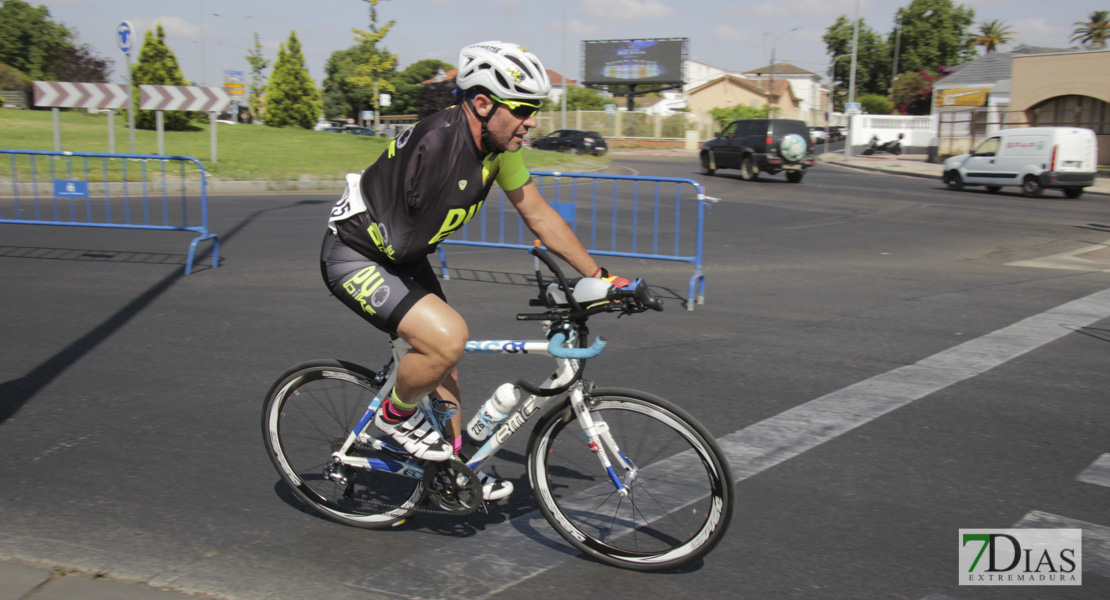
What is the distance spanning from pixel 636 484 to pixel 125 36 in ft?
58.7

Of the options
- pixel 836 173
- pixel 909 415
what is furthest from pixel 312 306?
pixel 836 173

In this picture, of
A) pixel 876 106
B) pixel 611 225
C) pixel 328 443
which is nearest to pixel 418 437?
pixel 328 443

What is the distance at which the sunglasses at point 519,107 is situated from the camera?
3.15m

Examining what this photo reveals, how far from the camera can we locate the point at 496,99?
10.3 feet

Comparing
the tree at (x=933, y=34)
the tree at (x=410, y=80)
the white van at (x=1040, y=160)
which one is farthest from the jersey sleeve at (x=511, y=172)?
the tree at (x=933, y=34)

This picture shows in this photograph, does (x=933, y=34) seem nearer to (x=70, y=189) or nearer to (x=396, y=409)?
(x=70, y=189)

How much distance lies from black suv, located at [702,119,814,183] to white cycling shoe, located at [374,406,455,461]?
24490 mm

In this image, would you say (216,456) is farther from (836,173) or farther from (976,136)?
(976,136)

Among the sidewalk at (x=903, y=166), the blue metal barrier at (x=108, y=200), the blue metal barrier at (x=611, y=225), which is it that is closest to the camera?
the blue metal barrier at (x=611, y=225)

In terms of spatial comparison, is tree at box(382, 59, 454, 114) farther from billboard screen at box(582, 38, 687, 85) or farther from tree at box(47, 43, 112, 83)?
tree at box(47, 43, 112, 83)

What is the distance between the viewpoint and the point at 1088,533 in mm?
3713

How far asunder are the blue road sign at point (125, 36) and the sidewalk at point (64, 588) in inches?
672

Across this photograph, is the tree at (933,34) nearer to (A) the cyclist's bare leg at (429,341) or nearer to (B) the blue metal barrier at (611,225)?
(B) the blue metal barrier at (611,225)

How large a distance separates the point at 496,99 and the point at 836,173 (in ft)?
110
